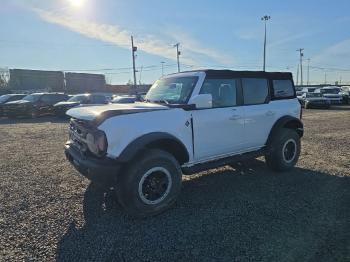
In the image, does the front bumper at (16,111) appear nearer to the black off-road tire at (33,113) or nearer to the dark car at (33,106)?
the dark car at (33,106)

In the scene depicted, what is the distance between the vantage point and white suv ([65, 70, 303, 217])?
14.5ft

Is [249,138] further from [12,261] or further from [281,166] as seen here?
[12,261]

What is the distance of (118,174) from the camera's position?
14.7 feet

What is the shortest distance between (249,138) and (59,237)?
3597 millimetres

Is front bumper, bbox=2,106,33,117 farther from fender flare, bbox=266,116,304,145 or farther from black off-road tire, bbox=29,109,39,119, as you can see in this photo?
fender flare, bbox=266,116,304,145

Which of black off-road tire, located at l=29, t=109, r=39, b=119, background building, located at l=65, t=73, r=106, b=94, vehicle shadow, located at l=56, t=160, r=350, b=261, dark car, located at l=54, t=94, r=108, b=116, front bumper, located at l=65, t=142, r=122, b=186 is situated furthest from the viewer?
background building, located at l=65, t=73, r=106, b=94

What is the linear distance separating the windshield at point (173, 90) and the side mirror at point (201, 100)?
19 cm

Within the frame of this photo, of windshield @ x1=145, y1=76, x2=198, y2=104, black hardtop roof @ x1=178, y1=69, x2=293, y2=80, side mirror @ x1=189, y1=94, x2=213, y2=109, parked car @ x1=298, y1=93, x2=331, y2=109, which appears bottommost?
parked car @ x1=298, y1=93, x2=331, y2=109

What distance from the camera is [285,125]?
22.9 feet

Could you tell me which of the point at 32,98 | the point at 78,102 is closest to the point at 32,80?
the point at 32,98

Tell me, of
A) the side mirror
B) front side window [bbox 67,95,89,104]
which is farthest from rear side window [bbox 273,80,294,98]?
front side window [bbox 67,95,89,104]

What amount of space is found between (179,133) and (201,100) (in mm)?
582

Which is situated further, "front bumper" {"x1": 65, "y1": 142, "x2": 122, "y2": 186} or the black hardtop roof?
the black hardtop roof

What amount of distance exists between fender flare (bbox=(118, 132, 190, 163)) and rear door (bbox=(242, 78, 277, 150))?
1636 millimetres
